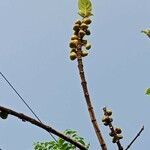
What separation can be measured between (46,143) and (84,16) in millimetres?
22838

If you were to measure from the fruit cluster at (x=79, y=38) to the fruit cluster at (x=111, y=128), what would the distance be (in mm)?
432

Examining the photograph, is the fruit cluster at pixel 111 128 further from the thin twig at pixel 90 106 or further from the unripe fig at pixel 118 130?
the thin twig at pixel 90 106

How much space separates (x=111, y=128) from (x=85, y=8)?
1.11m

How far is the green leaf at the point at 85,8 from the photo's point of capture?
368 centimetres

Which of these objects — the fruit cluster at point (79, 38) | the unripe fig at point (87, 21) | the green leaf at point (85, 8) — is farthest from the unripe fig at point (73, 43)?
the green leaf at point (85, 8)

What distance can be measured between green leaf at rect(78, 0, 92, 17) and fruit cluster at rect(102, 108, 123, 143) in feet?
2.89

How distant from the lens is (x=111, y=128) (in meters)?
3.04

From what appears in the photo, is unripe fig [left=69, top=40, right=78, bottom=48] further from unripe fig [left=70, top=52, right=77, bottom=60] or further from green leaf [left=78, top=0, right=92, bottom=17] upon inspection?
green leaf [left=78, top=0, right=92, bottom=17]

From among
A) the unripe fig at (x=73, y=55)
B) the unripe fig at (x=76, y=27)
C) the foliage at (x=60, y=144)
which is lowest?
the unripe fig at (x=73, y=55)

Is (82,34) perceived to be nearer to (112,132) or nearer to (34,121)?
(112,132)

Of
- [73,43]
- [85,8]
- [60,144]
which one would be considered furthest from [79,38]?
[60,144]

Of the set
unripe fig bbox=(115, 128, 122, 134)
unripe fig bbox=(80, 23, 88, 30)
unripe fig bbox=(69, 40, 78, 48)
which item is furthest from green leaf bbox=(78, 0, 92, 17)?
unripe fig bbox=(115, 128, 122, 134)

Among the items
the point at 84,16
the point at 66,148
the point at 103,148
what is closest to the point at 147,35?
the point at 84,16

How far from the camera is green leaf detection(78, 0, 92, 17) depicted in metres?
3.68
